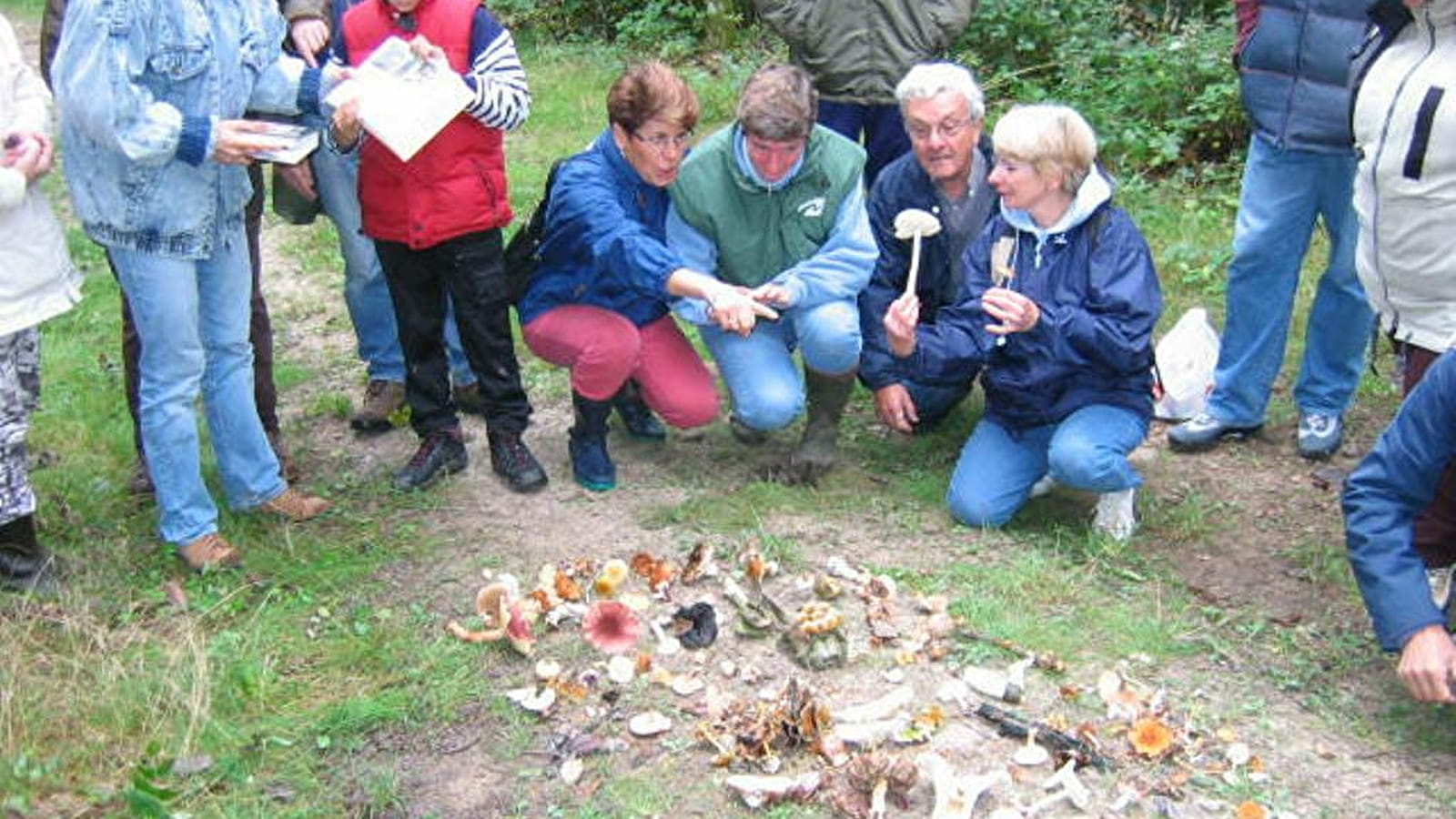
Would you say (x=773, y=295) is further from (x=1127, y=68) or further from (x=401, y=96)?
(x=1127, y=68)

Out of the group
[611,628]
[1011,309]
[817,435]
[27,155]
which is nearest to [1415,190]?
[1011,309]

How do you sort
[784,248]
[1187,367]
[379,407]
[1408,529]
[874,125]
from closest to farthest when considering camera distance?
[1408,529] < [784,248] < [379,407] < [1187,367] < [874,125]

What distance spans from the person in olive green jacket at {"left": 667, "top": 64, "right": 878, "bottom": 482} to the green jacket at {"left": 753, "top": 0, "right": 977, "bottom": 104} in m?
0.98

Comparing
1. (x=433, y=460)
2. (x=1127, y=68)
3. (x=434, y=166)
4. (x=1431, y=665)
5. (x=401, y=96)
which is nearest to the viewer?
(x=1431, y=665)

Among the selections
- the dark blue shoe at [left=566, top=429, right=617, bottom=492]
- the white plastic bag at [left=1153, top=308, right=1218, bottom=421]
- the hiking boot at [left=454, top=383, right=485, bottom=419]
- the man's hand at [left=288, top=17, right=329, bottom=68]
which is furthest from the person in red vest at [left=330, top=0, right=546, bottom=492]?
the white plastic bag at [left=1153, top=308, right=1218, bottom=421]

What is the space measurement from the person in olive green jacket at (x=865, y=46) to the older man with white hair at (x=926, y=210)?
68 cm

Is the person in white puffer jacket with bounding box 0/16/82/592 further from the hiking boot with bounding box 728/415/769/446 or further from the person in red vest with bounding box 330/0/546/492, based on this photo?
the hiking boot with bounding box 728/415/769/446

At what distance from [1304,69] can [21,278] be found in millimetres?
3940

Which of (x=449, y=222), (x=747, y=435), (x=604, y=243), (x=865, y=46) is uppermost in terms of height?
(x=865, y=46)

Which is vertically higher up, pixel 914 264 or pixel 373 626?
pixel 914 264

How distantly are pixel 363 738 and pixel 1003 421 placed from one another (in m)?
2.30

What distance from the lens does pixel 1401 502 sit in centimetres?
363

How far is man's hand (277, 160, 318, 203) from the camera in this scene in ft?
16.3

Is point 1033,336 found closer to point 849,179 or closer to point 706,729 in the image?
point 849,179
